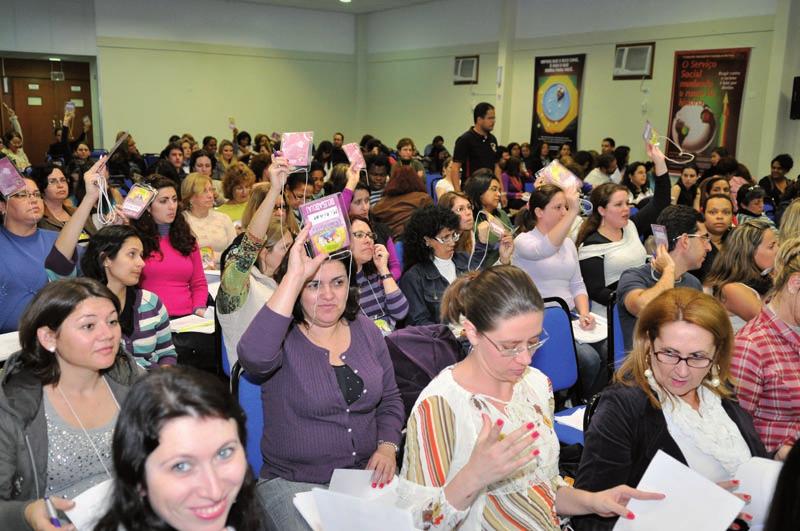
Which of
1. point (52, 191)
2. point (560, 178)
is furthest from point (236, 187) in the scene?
point (560, 178)

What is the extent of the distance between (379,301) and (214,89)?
1169cm

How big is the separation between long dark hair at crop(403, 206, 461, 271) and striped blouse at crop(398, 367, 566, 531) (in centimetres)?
194

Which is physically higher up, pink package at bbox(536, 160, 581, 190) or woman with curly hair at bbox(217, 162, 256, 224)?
pink package at bbox(536, 160, 581, 190)

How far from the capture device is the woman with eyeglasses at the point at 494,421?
1731mm

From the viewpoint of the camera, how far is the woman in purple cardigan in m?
2.02

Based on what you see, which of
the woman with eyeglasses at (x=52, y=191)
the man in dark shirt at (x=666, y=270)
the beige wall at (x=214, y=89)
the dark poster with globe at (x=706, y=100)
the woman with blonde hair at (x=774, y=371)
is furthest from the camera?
the beige wall at (x=214, y=89)

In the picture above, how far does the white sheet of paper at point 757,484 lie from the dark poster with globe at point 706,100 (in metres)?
8.17

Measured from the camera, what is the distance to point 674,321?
1929 mm

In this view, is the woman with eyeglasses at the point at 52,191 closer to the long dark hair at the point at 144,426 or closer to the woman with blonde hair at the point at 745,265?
the long dark hair at the point at 144,426

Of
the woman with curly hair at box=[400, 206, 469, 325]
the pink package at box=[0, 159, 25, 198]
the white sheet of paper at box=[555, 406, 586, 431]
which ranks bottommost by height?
the white sheet of paper at box=[555, 406, 586, 431]

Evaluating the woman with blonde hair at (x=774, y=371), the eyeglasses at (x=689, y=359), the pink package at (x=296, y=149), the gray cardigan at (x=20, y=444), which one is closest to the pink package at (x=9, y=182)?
the pink package at (x=296, y=149)

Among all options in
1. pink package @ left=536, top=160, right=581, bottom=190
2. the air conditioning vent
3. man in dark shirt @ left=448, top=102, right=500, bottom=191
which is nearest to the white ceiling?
the air conditioning vent

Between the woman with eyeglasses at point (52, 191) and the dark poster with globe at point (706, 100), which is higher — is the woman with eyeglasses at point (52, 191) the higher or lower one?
the lower one

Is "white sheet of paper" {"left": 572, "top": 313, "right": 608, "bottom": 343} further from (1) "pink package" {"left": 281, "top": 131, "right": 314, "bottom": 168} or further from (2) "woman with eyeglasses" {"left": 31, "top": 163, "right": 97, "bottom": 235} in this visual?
(2) "woman with eyeglasses" {"left": 31, "top": 163, "right": 97, "bottom": 235}
